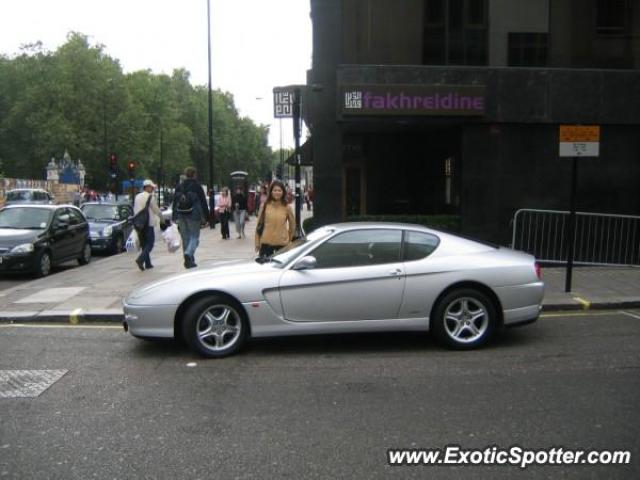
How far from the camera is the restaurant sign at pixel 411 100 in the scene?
40.5 ft

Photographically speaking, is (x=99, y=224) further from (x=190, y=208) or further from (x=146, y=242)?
(x=190, y=208)

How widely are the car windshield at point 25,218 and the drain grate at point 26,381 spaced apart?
8168mm

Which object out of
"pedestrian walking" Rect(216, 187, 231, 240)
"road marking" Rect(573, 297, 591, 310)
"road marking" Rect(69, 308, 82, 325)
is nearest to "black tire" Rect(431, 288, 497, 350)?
"road marking" Rect(573, 297, 591, 310)

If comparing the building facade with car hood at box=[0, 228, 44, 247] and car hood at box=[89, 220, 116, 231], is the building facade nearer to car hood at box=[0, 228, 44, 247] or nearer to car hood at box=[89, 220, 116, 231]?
car hood at box=[0, 228, 44, 247]

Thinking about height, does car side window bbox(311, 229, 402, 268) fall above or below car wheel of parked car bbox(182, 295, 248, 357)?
above

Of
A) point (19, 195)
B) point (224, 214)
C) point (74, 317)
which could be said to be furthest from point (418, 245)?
point (19, 195)

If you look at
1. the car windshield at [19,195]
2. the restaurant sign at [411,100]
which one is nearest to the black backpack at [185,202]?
the restaurant sign at [411,100]

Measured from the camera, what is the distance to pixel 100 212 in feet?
60.4

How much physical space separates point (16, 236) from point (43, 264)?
742mm

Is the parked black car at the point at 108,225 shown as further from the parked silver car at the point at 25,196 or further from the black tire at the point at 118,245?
the parked silver car at the point at 25,196

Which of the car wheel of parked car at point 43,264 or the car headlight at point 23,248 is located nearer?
the car headlight at point 23,248

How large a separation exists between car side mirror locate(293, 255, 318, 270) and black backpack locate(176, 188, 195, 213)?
17.2 ft

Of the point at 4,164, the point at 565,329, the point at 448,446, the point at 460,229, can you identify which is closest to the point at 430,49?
the point at 460,229

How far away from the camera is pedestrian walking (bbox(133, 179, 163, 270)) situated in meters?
12.0
